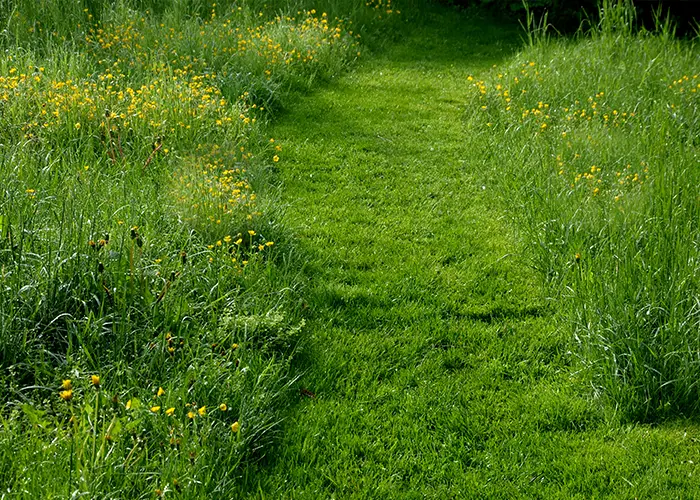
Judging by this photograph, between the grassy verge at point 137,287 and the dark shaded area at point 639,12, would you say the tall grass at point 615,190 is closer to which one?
the grassy verge at point 137,287

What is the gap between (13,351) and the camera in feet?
12.2

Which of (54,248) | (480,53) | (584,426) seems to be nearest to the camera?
(584,426)

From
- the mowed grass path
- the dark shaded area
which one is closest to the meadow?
the mowed grass path

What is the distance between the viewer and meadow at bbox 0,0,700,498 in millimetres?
3543

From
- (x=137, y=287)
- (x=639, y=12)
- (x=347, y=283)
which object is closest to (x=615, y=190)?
(x=347, y=283)

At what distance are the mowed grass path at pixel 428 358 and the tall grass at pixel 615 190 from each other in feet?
0.70

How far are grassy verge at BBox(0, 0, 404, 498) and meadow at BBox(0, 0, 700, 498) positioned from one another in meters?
0.02

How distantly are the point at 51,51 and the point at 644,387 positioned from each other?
651 centimetres

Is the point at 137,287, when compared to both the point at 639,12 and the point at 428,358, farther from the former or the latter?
the point at 639,12

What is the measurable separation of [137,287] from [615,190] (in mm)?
3385

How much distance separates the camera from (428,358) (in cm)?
445

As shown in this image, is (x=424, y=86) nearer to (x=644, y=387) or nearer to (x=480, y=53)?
(x=480, y=53)

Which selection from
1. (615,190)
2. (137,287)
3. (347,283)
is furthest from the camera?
(615,190)

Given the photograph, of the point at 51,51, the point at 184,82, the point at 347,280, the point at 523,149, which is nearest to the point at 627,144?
the point at 523,149
